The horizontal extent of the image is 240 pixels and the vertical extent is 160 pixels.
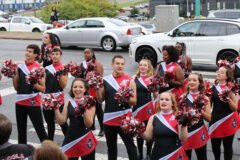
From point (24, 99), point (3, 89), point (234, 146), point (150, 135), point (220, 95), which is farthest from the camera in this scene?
point (3, 89)

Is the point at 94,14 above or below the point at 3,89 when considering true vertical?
above

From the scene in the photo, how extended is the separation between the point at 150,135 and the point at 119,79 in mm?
1376

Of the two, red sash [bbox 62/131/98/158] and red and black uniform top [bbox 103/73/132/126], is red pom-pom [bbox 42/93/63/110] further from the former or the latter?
red and black uniform top [bbox 103/73/132/126]

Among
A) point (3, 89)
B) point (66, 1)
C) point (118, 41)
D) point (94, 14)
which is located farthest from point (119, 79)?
point (66, 1)

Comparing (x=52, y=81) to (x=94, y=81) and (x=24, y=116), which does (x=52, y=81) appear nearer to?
(x=24, y=116)

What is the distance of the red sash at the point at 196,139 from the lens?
18.7 ft

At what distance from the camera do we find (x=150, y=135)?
4973 mm

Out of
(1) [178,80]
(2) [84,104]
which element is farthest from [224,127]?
(2) [84,104]

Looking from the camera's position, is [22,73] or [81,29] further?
Answer: [81,29]

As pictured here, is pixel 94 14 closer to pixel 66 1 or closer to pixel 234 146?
pixel 66 1

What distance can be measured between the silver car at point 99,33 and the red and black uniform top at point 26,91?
36.7 ft

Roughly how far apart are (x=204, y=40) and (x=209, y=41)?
0.18m

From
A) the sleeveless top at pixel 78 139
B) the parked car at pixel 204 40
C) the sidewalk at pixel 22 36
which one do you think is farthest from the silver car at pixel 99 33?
the sleeveless top at pixel 78 139

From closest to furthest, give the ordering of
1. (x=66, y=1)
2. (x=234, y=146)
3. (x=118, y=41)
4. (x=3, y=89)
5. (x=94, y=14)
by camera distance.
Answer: (x=234, y=146), (x=3, y=89), (x=118, y=41), (x=94, y=14), (x=66, y=1)
